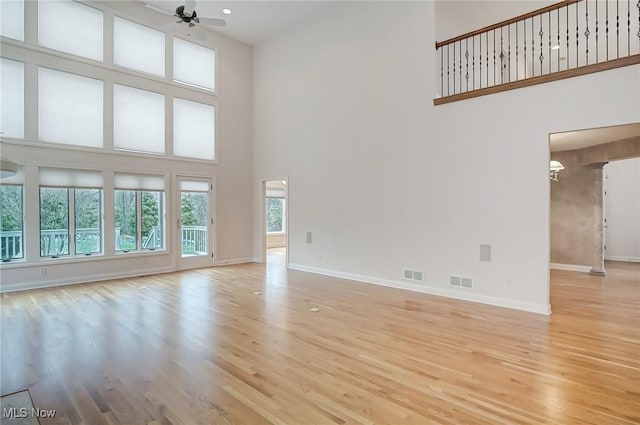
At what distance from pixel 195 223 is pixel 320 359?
5980mm

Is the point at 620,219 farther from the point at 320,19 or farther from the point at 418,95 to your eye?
the point at 320,19

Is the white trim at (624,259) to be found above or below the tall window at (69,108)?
below

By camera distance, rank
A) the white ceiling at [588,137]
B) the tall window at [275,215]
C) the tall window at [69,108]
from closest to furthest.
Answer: the white ceiling at [588,137] → the tall window at [69,108] → the tall window at [275,215]

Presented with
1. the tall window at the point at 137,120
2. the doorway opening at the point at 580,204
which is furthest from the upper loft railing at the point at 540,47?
the tall window at the point at 137,120

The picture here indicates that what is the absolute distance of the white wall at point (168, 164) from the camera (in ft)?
19.3

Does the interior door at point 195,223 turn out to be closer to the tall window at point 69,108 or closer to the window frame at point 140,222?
the window frame at point 140,222

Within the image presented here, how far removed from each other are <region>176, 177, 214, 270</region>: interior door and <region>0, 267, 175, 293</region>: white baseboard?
552mm

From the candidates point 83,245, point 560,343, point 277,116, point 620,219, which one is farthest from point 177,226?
point 620,219

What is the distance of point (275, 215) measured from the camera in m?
13.0

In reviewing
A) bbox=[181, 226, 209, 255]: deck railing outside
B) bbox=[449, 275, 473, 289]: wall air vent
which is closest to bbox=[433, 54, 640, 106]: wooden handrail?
bbox=[449, 275, 473, 289]: wall air vent

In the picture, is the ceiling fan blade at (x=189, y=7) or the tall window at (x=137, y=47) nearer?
the ceiling fan blade at (x=189, y=7)

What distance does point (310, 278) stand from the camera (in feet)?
22.6

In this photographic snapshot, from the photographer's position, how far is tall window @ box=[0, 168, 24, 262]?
18.6 feet

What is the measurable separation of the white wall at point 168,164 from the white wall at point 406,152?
2.53 ft
